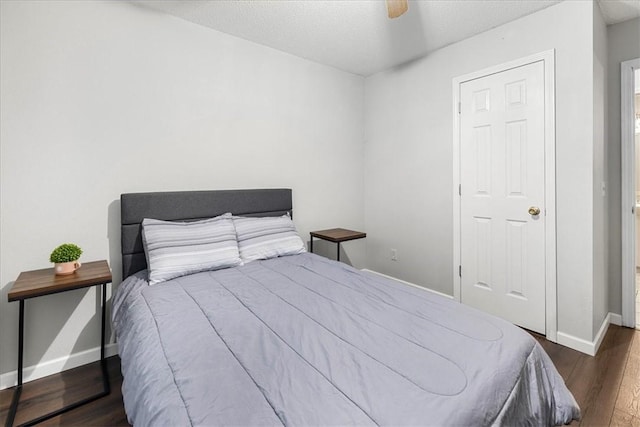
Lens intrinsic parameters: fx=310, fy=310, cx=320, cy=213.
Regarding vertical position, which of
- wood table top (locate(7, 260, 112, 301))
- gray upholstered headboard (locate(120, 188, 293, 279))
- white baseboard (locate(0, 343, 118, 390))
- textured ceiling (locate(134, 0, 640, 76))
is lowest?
white baseboard (locate(0, 343, 118, 390))

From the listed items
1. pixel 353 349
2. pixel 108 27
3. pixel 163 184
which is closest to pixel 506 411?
pixel 353 349

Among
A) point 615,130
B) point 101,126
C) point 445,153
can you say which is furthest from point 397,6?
point 615,130

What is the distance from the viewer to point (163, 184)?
8.11 feet

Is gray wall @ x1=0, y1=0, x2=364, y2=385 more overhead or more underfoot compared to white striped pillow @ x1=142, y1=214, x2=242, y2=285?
more overhead

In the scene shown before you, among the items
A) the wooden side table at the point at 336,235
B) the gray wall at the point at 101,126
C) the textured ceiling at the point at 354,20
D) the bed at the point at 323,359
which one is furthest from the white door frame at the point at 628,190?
the gray wall at the point at 101,126

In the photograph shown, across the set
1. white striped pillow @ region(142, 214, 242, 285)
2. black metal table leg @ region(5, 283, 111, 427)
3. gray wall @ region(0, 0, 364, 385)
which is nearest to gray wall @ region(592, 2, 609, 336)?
gray wall @ region(0, 0, 364, 385)

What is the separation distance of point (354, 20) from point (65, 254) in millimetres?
2647

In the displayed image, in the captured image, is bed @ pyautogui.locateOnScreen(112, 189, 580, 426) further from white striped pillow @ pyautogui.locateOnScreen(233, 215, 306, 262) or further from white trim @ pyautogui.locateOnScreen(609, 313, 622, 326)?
white trim @ pyautogui.locateOnScreen(609, 313, 622, 326)

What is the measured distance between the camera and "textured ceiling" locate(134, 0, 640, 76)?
2.31 m

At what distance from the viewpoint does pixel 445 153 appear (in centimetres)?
307

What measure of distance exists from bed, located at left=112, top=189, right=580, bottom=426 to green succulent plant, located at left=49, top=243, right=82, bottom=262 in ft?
1.20

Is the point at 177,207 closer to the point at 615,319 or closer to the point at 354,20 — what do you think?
the point at 354,20

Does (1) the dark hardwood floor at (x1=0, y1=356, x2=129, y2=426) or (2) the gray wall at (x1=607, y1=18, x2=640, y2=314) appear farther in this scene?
(2) the gray wall at (x1=607, y1=18, x2=640, y2=314)

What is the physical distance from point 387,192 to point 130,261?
2.67 meters
